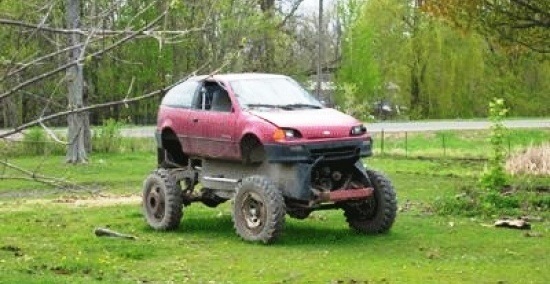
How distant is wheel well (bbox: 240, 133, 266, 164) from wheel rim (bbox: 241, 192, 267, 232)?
0.55m

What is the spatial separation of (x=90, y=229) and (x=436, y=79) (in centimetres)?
4658

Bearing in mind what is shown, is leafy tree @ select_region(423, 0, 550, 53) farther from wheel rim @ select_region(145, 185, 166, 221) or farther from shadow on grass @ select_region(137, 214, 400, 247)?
wheel rim @ select_region(145, 185, 166, 221)

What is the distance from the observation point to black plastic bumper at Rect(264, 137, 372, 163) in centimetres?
1316

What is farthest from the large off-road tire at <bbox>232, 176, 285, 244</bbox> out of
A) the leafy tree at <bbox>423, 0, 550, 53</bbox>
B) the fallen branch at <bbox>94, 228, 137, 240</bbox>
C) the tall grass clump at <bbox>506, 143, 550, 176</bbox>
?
the tall grass clump at <bbox>506, 143, 550, 176</bbox>

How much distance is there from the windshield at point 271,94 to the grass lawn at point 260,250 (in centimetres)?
168

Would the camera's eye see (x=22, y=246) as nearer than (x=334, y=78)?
Yes

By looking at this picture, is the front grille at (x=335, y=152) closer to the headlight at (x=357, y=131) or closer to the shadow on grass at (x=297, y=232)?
the headlight at (x=357, y=131)

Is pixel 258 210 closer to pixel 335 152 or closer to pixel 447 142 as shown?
pixel 335 152

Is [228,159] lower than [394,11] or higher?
lower

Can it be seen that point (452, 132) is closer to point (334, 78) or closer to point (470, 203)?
point (334, 78)

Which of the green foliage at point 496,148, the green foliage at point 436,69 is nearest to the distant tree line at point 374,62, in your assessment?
the green foliage at point 436,69

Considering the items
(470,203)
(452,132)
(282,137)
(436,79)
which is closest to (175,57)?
(452,132)

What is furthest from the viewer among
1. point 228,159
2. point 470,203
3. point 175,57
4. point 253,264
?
point 175,57

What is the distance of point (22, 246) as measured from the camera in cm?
1341
